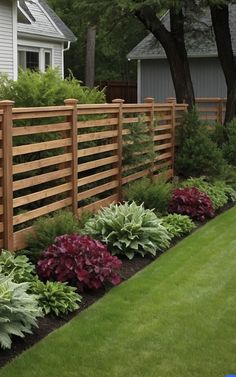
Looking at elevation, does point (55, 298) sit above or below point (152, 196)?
below

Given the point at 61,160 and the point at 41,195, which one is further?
the point at 61,160

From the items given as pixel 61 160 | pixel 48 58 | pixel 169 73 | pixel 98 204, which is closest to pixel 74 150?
pixel 61 160

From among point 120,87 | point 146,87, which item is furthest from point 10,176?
point 120,87

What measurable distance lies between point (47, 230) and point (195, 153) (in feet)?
19.1

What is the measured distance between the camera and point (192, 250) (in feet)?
25.0

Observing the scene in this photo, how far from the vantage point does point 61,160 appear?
23.3ft

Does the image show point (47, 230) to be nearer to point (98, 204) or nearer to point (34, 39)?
point (98, 204)

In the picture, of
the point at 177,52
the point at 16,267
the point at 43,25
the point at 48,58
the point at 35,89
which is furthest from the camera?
the point at 48,58

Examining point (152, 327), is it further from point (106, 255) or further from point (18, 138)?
point (18, 138)

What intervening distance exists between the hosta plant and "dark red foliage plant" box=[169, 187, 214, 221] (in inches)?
68.4

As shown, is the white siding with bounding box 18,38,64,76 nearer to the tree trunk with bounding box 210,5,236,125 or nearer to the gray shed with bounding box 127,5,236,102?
the gray shed with bounding box 127,5,236,102

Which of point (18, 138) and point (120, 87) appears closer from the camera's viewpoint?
point (18, 138)

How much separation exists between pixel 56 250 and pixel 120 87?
23.7 metres

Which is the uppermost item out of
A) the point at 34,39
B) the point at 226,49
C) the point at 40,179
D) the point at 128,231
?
the point at 34,39
